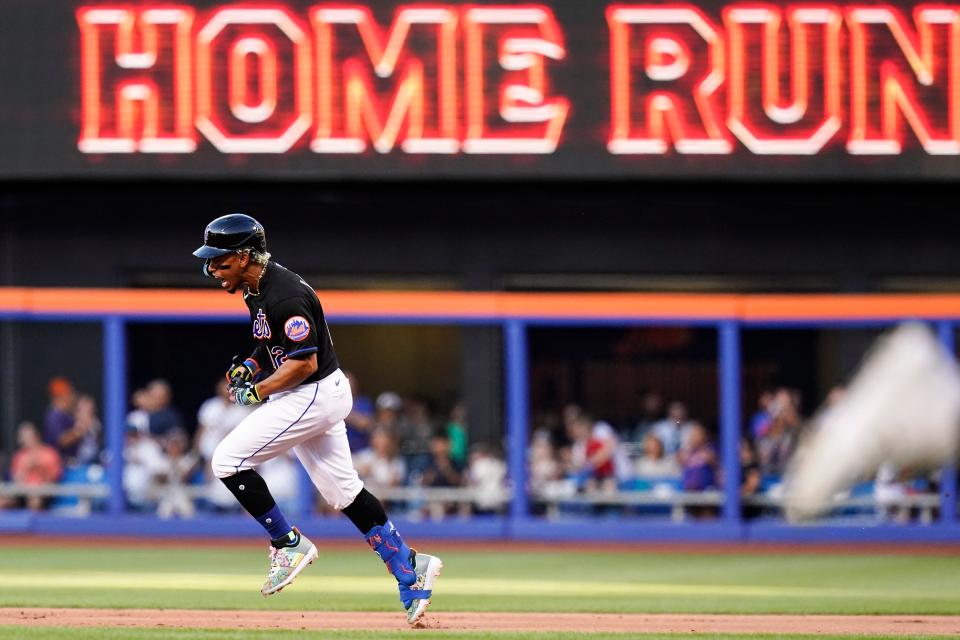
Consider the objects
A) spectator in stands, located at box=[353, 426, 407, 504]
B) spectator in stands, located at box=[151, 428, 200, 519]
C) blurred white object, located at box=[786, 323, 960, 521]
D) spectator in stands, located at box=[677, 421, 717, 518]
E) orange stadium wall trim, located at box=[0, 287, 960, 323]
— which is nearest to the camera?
blurred white object, located at box=[786, 323, 960, 521]

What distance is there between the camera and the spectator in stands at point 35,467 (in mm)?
13352

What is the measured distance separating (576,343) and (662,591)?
4668 millimetres

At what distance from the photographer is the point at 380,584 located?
9.56 m

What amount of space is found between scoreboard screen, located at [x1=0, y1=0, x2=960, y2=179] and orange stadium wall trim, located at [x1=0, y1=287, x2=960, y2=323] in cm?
103

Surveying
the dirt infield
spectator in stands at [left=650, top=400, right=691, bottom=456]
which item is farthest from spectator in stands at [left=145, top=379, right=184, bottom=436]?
the dirt infield

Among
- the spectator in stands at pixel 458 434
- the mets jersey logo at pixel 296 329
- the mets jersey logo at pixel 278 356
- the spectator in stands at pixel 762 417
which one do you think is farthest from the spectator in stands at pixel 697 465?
the mets jersey logo at pixel 296 329

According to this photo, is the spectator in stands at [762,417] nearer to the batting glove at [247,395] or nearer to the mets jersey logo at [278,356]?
the mets jersey logo at [278,356]

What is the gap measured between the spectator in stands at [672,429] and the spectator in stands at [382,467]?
2.10 metres

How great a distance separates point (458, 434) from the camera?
13758 mm

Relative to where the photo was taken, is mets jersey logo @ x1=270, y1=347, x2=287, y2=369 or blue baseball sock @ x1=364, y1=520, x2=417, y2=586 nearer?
mets jersey logo @ x1=270, y1=347, x2=287, y2=369

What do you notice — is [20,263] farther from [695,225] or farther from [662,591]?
[662,591]

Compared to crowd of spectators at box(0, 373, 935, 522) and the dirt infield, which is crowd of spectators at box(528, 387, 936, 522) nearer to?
crowd of spectators at box(0, 373, 935, 522)

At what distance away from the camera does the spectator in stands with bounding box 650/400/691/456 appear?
43.4 ft

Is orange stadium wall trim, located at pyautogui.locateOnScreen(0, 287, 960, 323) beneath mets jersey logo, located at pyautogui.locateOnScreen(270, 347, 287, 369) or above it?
above
